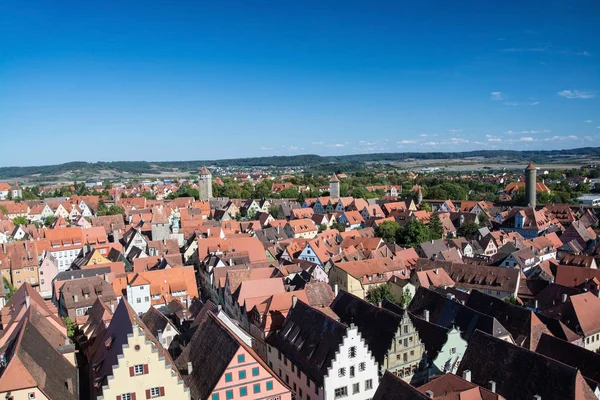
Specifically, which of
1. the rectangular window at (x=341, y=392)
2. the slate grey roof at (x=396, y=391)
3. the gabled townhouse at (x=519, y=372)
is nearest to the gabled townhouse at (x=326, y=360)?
the rectangular window at (x=341, y=392)

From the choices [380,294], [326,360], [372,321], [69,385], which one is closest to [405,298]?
[380,294]

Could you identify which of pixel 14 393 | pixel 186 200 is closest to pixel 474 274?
pixel 14 393

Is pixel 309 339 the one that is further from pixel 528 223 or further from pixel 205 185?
pixel 205 185

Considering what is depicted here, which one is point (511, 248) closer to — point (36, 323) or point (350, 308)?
point (350, 308)

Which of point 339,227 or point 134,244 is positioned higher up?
point 134,244

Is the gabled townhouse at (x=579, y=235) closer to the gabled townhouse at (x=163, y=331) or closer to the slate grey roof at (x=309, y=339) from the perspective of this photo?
the slate grey roof at (x=309, y=339)
